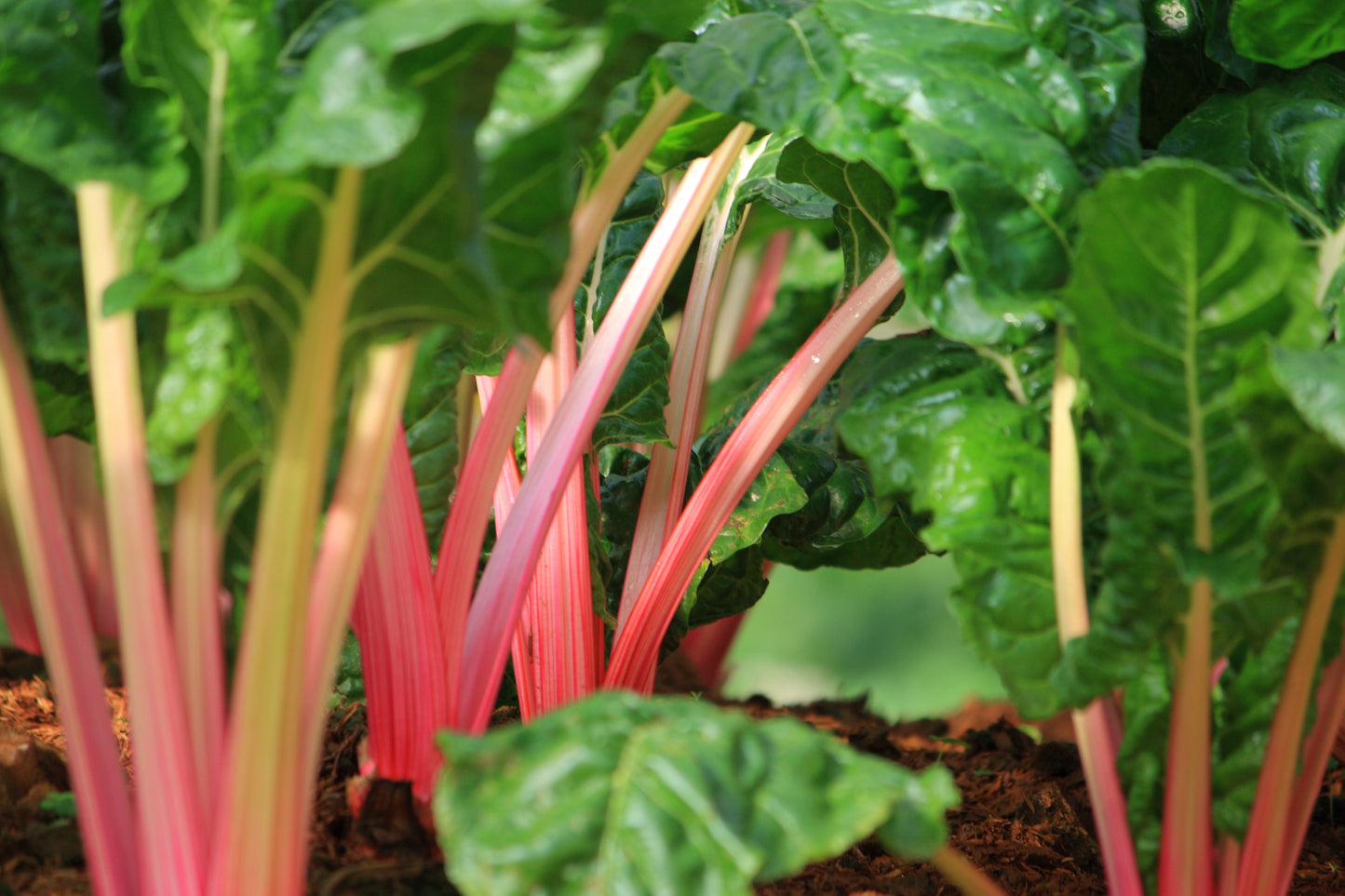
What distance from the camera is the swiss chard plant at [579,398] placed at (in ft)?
2.40

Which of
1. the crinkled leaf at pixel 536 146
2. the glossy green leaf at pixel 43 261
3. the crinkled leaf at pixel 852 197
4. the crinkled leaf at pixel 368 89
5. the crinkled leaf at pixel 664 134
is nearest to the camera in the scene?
the crinkled leaf at pixel 368 89

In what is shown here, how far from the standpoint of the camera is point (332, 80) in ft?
2.25

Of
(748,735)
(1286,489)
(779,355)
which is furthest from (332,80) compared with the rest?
(779,355)

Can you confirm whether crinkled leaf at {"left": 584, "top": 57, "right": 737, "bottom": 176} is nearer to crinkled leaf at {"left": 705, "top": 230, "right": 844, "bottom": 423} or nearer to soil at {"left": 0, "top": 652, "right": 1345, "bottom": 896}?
soil at {"left": 0, "top": 652, "right": 1345, "bottom": 896}

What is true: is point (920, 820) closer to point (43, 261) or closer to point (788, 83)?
point (788, 83)

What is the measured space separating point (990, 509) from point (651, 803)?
460 mm

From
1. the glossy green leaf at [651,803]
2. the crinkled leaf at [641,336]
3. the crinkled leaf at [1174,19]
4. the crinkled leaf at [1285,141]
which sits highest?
the crinkled leaf at [1174,19]

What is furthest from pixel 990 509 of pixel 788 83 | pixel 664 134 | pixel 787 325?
pixel 787 325

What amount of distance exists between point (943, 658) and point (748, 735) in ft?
12.8

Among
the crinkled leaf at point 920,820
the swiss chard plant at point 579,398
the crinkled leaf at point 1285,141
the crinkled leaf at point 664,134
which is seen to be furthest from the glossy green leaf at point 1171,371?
the crinkled leaf at point 664,134

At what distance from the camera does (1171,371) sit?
872 millimetres

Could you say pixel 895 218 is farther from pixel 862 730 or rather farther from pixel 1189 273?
pixel 862 730

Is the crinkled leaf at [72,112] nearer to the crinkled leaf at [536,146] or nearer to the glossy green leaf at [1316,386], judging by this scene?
the crinkled leaf at [536,146]

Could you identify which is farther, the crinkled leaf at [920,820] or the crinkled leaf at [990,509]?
the crinkled leaf at [990,509]
